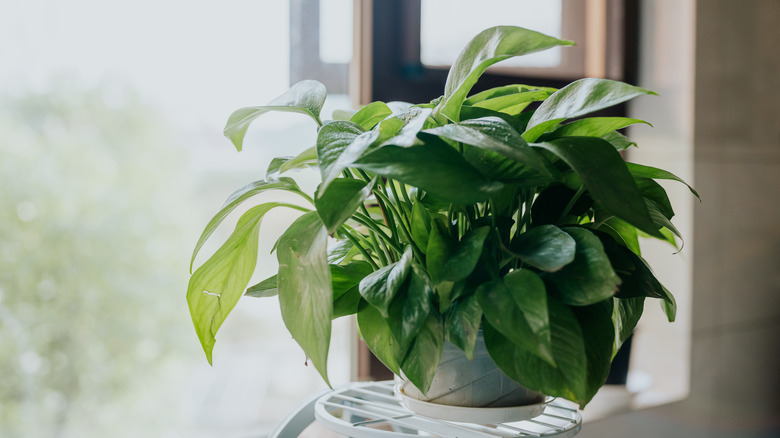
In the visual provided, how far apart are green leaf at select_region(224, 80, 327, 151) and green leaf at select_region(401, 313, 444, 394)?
0.68 feet

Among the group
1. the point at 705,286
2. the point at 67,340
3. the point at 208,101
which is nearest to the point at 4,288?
the point at 67,340

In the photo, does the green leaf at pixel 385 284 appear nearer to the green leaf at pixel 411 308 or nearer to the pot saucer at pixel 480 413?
the green leaf at pixel 411 308

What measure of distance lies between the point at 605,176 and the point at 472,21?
101cm

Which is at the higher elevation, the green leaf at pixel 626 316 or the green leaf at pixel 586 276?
the green leaf at pixel 586 276

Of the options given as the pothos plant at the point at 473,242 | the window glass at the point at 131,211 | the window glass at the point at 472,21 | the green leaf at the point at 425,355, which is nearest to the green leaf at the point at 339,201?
the pothos plant at the point at 473,242

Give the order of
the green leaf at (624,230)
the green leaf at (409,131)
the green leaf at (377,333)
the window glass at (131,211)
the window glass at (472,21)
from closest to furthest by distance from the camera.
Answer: the green leaf at (409,131) < the green leaf at (377,333) < the green leaf at (624,230) < the window glass at (131,211) < the window glass at (472,21)

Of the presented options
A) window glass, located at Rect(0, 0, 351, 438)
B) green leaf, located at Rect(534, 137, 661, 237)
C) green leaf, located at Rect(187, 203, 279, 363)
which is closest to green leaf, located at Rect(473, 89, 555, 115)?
green leaf, located at Rect(534, 137, 661, 237)

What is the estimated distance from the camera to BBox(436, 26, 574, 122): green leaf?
0.47 metres

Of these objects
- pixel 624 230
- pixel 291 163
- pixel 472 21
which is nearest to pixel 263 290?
pixel 291 163

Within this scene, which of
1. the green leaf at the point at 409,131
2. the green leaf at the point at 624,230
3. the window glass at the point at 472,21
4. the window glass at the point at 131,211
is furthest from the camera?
the window glass at the point at 472,21

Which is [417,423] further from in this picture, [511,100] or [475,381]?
[511,100]

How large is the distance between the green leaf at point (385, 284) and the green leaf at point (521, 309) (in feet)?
0.19

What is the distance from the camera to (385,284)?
1.48 ft

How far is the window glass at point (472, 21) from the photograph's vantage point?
1289 millimetres
